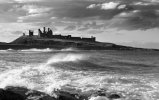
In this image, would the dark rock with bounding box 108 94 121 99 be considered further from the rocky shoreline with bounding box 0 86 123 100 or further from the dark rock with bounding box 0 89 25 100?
the dark rock with bounding box 0 89 25 100

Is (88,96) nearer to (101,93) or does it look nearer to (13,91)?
(101,93)

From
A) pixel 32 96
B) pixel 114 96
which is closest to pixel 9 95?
pixel 32 96

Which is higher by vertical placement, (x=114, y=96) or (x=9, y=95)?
(x=9, y=95)

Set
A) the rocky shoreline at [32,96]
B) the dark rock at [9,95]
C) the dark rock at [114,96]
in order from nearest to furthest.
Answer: the dark rock at [9,95], the rocky shoreline at [32,96], the dark rock at [114,96]

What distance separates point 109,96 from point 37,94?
4.89 meters

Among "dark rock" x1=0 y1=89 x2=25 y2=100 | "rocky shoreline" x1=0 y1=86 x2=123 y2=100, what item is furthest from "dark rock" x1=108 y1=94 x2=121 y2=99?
"dark rock" x1=0 y1=89 x2=25 y2=100

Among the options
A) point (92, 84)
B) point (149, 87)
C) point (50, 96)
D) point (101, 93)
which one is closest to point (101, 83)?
point (92, 84)

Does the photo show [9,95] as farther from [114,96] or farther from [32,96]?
[114,96]

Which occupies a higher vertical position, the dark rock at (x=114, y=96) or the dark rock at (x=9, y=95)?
the dark rock at (x=9, y=95)

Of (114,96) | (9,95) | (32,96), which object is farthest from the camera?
(114,96)

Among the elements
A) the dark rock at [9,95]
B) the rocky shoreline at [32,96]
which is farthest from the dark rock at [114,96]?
the dark rock at [9,95]

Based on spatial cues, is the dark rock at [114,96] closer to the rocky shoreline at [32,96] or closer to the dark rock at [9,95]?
the rocky shoreline at [32,96]

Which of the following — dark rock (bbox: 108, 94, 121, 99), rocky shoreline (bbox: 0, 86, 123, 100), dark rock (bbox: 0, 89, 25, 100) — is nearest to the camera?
dark rock (bbox: 0, 89, 25, 100)

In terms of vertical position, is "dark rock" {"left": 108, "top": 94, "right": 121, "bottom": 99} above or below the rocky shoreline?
below
